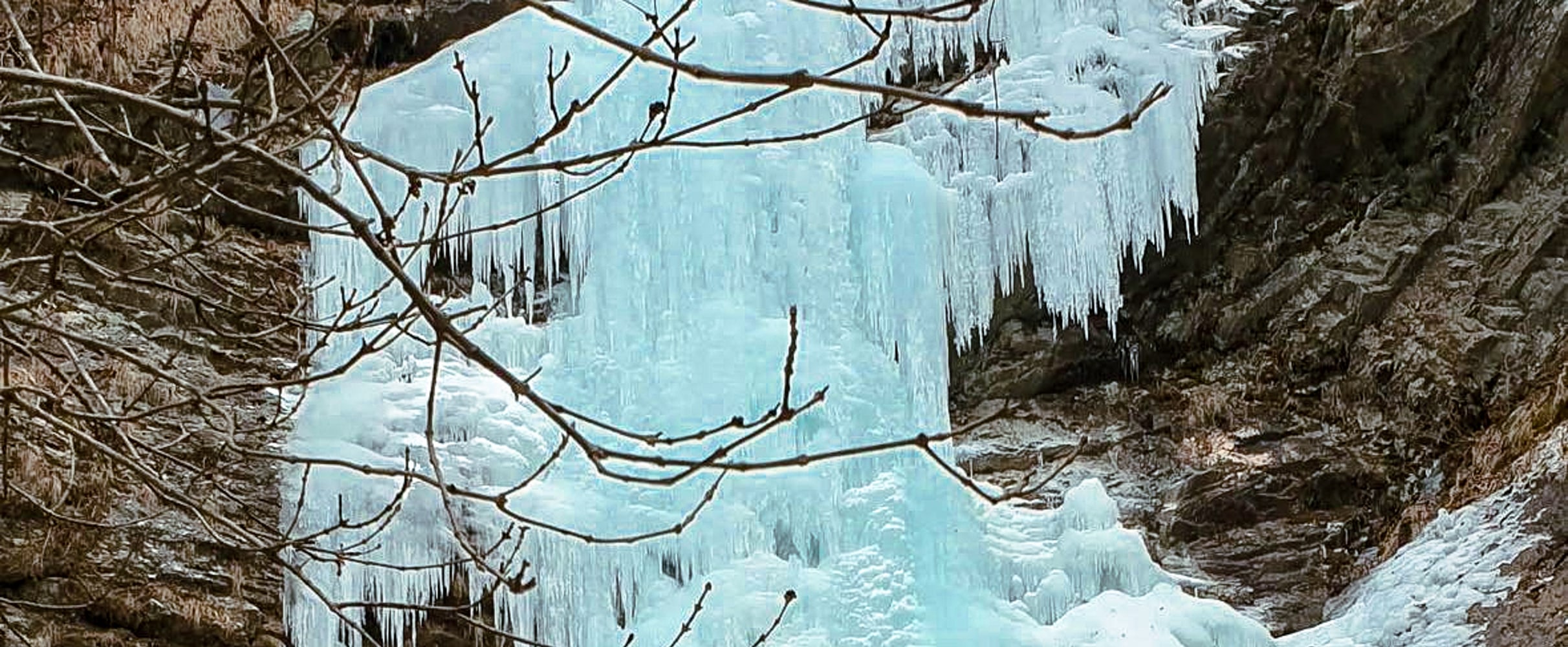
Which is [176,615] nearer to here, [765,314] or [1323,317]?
[765,314]

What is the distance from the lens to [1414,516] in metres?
7.13

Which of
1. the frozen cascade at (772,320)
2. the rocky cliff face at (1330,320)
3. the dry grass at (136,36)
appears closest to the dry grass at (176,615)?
the frozen cascade at (772,320)

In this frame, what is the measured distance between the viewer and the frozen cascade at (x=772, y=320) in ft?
19.6

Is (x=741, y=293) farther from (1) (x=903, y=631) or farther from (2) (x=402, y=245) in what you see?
(2) (x=402, y=245)

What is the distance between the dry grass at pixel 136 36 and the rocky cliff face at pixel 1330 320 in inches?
154

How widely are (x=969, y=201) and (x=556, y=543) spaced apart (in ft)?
9.29

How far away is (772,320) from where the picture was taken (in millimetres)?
6910

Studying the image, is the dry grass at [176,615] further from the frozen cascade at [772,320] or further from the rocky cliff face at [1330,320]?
the rocky cliff face at [1330,320]

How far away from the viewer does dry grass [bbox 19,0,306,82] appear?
282 inches

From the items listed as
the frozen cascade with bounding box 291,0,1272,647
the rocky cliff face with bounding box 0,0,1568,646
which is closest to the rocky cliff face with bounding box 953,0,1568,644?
the rocky cliff face with bounding box 0,0,1568,646

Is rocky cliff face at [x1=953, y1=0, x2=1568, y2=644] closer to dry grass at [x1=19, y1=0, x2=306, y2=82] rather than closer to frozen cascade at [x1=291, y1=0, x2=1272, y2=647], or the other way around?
frozen cascade at [x1=291, y1=0, x2=1272, y2=647]

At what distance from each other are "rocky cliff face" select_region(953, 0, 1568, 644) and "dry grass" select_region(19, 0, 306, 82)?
3.92m

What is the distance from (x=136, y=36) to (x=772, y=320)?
10.5ft

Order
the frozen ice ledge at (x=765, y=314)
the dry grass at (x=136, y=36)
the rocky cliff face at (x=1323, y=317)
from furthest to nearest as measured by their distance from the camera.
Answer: the rocky cliff face at (x=1323, y=317)
the dry grass at (x=136, y=36)
the frozen ice ledge at (x=765, y=314)
